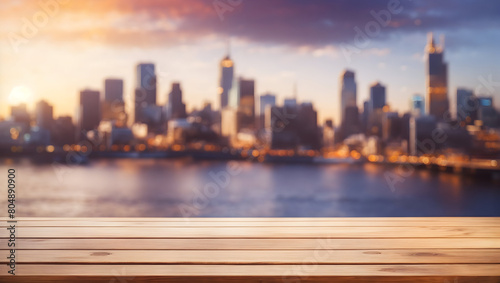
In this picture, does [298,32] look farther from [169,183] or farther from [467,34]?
[169,183]

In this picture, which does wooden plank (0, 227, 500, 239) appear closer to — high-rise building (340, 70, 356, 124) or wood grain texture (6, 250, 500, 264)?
wood grain texture (6, 250, 500, 264)

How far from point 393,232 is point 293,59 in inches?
1280

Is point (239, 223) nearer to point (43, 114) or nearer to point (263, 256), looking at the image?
point (263, 256)

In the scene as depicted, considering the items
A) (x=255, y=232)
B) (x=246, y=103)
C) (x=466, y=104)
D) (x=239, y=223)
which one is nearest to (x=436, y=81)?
(x=466, y=104)

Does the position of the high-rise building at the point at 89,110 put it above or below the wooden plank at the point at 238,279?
above

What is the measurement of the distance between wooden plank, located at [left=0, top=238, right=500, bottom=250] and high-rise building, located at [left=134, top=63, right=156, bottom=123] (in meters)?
33.4

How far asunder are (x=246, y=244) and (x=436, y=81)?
2945 cm

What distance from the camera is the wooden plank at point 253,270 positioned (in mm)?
1049

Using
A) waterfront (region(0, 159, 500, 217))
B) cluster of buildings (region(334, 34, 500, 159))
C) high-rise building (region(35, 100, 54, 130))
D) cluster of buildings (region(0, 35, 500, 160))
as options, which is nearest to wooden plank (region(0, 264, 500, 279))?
waterfront (region(0, 159, 500, 217))

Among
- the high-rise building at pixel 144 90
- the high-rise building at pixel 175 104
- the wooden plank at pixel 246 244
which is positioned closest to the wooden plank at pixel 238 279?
the wooden plank at pixel 246 244

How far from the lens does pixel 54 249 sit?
1252mm

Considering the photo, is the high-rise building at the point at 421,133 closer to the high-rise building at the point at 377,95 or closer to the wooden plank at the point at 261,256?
the high-rise building at the point at 377,95

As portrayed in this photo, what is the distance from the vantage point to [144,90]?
125 feet

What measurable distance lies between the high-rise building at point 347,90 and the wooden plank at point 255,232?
91.2ft
